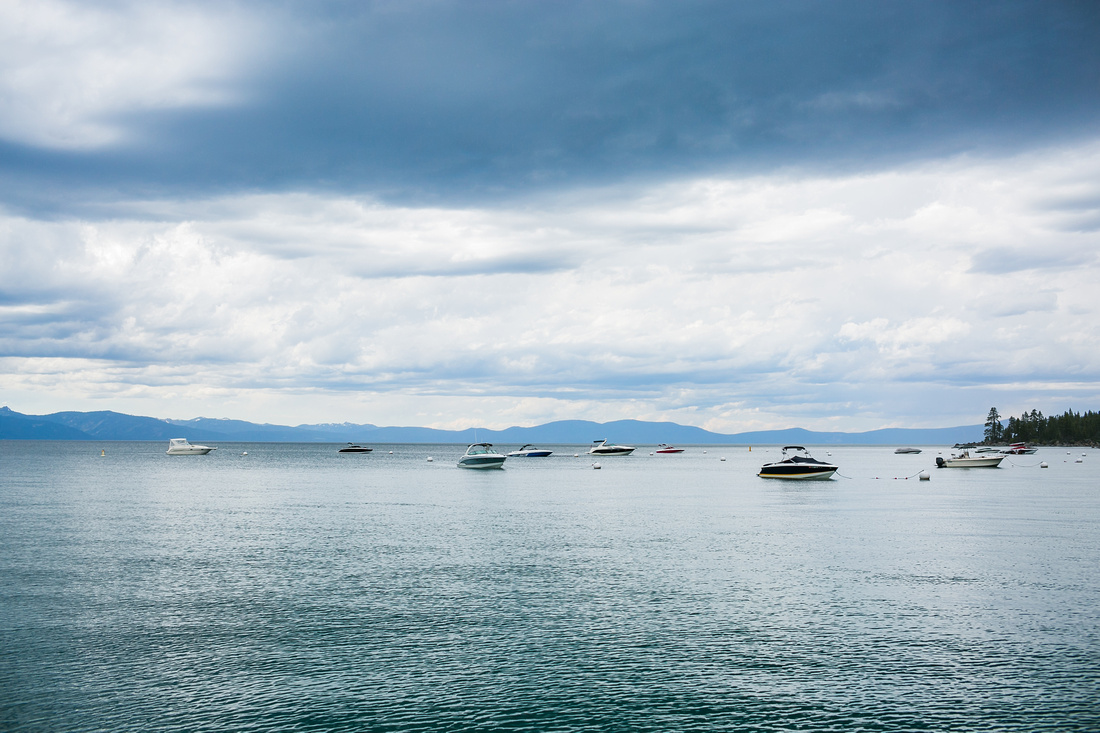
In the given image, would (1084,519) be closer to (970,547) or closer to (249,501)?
(970,547)

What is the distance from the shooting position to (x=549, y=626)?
3156 cm

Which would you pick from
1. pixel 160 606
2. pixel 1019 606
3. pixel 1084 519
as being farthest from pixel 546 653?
pixel 1084 519

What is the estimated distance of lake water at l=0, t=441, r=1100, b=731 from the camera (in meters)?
22.5

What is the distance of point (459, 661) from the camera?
27.0m

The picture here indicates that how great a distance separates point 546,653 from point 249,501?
2925 inches

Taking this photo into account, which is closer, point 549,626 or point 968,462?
point 549,626

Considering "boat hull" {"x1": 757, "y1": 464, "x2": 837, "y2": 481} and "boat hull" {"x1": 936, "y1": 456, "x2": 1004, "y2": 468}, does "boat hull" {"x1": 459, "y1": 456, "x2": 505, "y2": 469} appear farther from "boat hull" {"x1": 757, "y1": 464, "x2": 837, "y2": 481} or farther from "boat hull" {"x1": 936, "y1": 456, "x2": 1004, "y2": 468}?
"boat hull" {"x1": 936, "y1": 456, "x2": 1004, "y2": 468}

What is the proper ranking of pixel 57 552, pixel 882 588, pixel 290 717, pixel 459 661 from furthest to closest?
pixel 57 552
pixel 882 588
pixel 459 661
pixel 290 717

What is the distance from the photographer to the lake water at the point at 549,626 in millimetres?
22531

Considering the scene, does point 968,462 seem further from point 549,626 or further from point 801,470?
point 549,626

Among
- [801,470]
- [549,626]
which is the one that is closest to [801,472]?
[801,470]

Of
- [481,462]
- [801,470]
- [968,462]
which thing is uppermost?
[801,470]

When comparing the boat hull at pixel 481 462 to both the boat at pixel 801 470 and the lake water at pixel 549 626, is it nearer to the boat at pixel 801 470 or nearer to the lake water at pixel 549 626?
the boat at pixel 801 470

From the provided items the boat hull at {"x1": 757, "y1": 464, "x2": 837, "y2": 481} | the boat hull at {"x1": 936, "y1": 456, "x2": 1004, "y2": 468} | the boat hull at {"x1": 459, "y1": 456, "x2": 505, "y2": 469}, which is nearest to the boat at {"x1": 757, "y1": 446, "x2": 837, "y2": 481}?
the boat hull at {"x1": 757, "y1": 464, "x2": 837, "y2": 481}
